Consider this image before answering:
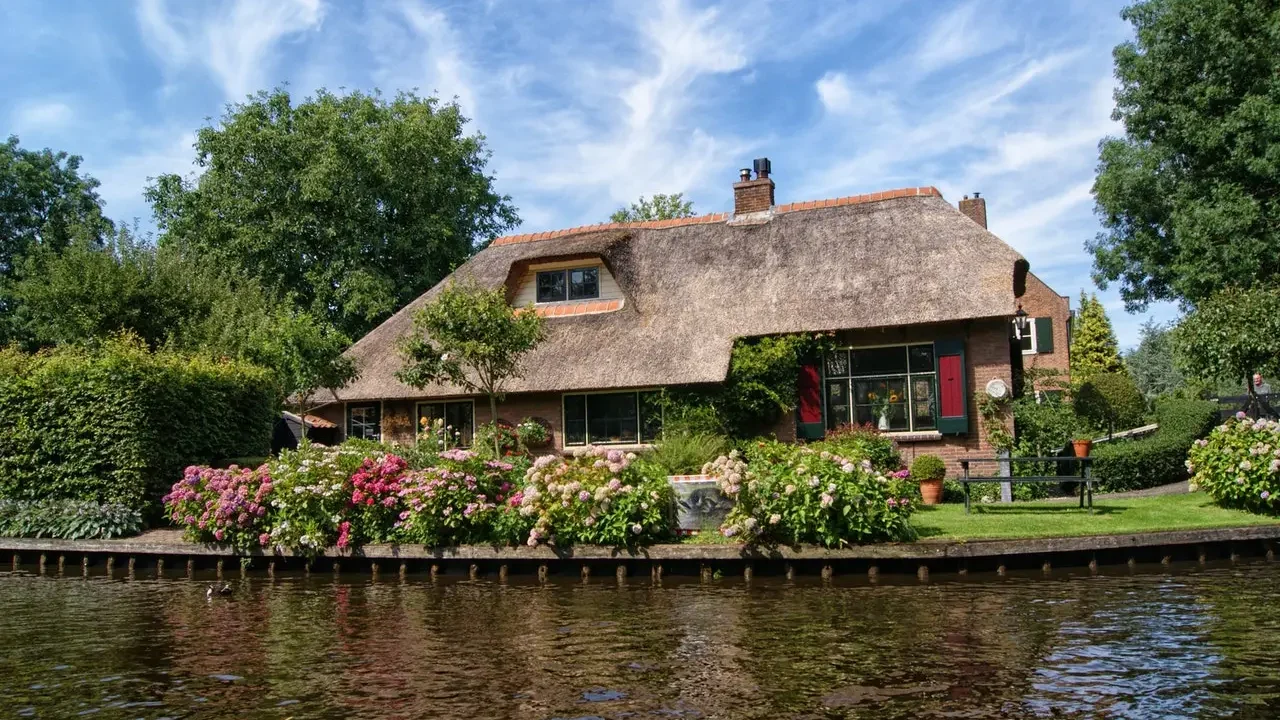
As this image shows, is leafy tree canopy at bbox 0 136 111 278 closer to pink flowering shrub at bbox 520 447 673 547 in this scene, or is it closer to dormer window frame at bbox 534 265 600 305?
dormer window frame at bbox 534 265 600 305

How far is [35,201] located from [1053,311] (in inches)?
1533

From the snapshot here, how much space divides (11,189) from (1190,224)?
39511mm

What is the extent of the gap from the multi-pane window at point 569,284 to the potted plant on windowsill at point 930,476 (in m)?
7.84

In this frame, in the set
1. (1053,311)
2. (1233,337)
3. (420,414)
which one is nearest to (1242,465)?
(1233,337)

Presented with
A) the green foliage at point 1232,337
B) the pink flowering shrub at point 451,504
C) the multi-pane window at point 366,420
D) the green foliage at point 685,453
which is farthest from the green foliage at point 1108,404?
the multi-pane window at point 366,420

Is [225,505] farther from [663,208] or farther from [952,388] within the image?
[663,208]

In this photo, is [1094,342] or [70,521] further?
[1094,342]

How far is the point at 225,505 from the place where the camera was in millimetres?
12586

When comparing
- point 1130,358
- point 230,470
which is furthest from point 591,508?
point 1130,358

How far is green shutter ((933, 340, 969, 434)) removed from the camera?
52.0 feet

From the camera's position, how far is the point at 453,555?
11.8 meters

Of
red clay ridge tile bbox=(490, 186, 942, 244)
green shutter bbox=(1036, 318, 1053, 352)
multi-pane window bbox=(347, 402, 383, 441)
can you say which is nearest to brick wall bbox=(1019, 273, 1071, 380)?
green shutter bbox=(1036, 318, 1053, 352)

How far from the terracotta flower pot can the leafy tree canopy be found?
103 feet

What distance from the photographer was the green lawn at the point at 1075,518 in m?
10.9
